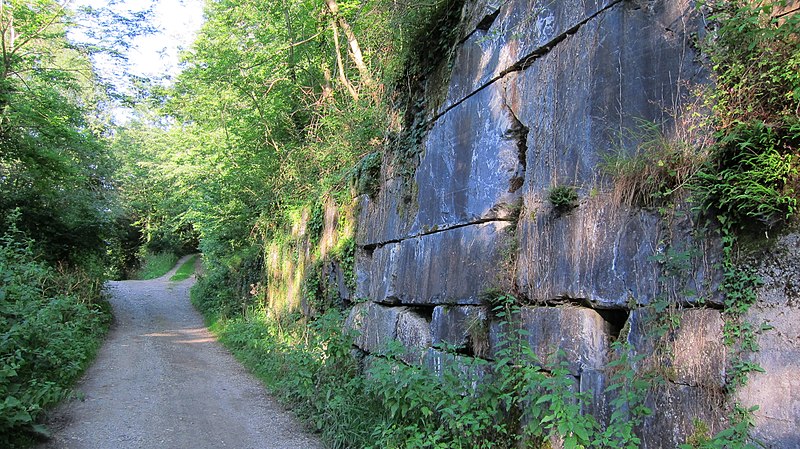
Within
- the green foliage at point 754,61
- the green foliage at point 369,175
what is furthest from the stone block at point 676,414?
the green foliage at point 369,175

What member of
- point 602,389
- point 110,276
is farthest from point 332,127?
point 110,276

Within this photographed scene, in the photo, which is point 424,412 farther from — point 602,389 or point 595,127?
point 595,127

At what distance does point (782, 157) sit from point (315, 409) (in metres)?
5.92

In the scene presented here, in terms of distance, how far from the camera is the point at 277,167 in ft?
50.2

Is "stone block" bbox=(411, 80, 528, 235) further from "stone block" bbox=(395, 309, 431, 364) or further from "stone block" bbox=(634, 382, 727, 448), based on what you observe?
"stone block" bbox=(634, 382, 727, 448)

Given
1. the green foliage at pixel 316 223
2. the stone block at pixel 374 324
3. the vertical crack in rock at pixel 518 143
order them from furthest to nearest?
the green foliage at pixel 316 223 → the stone block at pixel 374 324 → the vertical crack in rock at pixel 518 143

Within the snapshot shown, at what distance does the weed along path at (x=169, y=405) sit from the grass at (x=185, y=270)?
60.0ft

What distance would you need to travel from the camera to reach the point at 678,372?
10.7 feet

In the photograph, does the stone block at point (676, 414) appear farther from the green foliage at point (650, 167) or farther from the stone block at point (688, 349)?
the green foliage at point (650, 167)

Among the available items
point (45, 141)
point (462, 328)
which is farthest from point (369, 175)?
point (45, 141)

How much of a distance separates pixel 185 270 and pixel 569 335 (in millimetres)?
32848

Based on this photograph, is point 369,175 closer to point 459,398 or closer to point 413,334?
point 413,334

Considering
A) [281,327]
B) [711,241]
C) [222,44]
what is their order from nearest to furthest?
[711,241] → [281,327] → [222,44]

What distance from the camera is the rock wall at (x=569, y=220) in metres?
3.23
